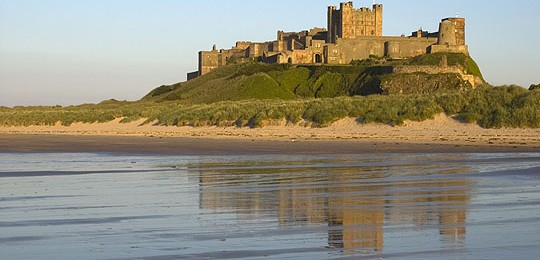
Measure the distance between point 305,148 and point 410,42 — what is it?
55581mm

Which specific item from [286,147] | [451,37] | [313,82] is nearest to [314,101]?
[286,147]

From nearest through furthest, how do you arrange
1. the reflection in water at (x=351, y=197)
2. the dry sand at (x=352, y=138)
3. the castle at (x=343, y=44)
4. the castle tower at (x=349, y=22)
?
1. the reflection in water at (x=351, y=197)
2. the dry sand at (x=352, y=138)
3. the castle at (x=343, y=44)
4. the castle tower at (x=349, y=22)

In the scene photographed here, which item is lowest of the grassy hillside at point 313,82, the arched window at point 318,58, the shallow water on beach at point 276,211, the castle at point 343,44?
the shallow water on beach at point 276,211

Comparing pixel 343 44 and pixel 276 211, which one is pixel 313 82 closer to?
pixel 343 44

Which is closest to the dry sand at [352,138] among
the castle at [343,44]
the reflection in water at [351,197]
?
the reflection in water at [351,197]

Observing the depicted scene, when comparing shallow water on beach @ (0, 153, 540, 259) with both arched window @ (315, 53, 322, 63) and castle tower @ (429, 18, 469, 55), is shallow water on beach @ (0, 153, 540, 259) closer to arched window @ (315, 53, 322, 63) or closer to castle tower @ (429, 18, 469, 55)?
castle tower @ (429, 18, 469, 55)

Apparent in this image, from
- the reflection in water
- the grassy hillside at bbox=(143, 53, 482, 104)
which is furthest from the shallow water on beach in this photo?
the grassy hillside at bbox=(143, 53, 482, 104)

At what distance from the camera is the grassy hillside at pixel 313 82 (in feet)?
192

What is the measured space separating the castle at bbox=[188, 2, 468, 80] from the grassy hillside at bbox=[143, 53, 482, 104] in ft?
12.2

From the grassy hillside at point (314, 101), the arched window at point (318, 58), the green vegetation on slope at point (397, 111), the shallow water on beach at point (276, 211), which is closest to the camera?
the shallow water on beach at point (276, 211)

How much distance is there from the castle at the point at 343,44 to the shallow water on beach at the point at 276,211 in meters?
58.4

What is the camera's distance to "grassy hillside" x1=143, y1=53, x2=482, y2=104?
5862 cm

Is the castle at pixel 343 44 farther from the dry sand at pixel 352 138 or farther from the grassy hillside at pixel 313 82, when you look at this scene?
the dry sand at pixel 352 138

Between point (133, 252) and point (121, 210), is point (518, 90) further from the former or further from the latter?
point (133, 252)
